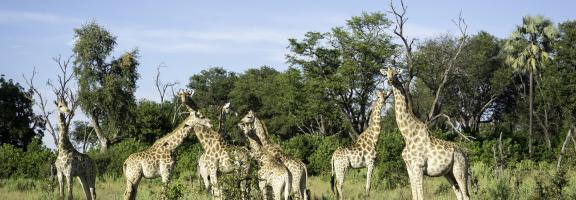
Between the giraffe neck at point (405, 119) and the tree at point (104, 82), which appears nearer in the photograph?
the giraffe neck at point (405, 119)

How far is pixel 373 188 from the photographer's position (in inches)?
849

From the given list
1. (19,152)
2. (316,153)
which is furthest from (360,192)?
(19,152)

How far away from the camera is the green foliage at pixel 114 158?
96.8 feet

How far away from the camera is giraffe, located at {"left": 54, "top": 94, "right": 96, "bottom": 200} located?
53.2 feet

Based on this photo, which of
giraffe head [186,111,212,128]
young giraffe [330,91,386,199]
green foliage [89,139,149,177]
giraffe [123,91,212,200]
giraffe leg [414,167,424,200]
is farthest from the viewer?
green foliage [89,139,149,177]

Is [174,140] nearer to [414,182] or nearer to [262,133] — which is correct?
[262,133]

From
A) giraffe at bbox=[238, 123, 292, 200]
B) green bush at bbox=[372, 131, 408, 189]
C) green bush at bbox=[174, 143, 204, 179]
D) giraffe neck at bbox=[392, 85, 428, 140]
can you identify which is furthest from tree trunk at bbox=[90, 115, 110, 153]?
giraffe neck at bbox=[392, 85, 428, 140]

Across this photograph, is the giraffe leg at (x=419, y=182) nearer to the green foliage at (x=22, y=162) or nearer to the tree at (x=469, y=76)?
the green foliage at (x=22, y=162)

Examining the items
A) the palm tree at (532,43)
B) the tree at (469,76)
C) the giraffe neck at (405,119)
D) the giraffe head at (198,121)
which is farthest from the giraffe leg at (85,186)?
the tree at (469,76)

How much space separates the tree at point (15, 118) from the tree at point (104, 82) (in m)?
3.81

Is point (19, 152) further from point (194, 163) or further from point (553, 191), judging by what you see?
point (553, 191)

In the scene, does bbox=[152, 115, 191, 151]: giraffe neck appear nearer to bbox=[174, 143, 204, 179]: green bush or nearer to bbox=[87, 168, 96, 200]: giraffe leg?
bbox=[87, 168, 96, 200]: giraffe leg

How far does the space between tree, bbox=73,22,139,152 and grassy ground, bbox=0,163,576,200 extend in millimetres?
17346

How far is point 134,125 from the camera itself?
4256 cm
